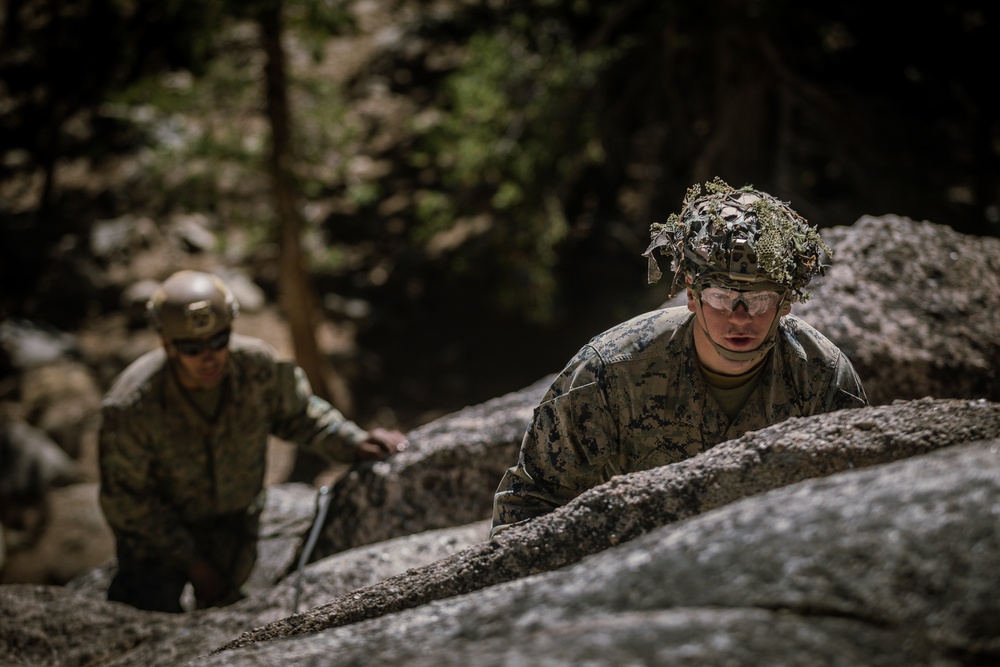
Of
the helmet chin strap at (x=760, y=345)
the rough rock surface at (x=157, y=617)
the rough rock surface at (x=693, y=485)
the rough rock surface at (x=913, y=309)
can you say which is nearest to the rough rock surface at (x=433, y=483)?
the rough rock surface at (x=157, y=617)

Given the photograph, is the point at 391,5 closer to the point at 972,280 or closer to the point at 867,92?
the point at 867,92

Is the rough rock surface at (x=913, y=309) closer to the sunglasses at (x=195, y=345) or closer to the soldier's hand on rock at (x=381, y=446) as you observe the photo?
the soldier's hand on rock at (x=381, y=446)

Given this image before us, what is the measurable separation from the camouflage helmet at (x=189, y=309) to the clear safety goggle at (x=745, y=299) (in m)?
2.60

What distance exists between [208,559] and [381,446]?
131 cm

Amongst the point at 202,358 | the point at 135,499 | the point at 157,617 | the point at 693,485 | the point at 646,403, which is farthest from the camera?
the point at 135,499

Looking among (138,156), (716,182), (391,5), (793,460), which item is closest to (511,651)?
(793,460)

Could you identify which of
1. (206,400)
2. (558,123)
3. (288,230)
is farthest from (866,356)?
(288,230)

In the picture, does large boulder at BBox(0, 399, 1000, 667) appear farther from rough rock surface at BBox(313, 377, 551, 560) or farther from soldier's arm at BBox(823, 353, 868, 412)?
rough rock surface at BBox(313, 377, 551, 560)

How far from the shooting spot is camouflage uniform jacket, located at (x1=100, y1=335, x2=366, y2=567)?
4680 millimetres

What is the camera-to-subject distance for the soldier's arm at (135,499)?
464cm

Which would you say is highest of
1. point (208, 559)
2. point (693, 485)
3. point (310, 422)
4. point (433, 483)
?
point (693, 485)

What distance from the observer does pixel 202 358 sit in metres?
4.57

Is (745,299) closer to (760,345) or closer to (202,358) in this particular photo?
(760,345)

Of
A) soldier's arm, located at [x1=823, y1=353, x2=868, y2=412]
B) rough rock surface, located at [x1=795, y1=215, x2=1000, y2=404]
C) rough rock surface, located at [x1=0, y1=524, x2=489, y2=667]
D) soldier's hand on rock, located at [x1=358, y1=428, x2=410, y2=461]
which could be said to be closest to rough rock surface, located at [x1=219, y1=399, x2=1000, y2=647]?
soldier's arm, located at [x1=823, y1=353, x2=868, y2=412]
